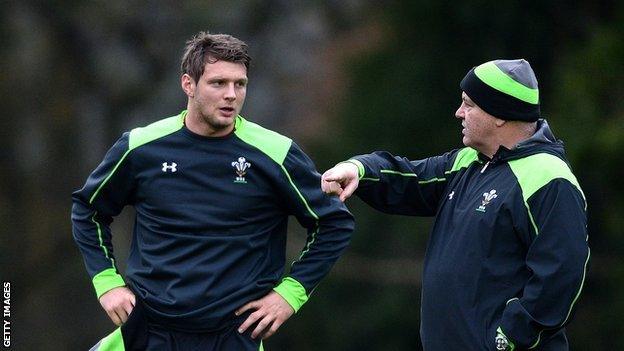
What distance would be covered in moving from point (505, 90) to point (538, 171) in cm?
38

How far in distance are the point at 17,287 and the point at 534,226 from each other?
40.0 ft

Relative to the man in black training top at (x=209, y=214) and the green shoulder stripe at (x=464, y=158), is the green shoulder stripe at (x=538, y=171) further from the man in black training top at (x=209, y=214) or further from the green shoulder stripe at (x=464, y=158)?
the man in black training top at (x=209, y=214)

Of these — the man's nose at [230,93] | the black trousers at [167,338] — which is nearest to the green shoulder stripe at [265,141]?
the man's nose at [230,93]

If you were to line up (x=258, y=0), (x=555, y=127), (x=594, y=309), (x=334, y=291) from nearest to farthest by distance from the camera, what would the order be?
(x=555, y=127) < (x=594, y=309) < (x=334, y=291) < (x=258, y=0)

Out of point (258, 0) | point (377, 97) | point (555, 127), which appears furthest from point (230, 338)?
point (258, 0)

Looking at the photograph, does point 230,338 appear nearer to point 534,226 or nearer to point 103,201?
point 103,201

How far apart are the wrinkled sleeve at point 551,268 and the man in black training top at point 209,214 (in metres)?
0.93

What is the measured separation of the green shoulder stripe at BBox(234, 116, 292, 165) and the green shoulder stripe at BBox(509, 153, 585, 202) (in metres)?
0.91

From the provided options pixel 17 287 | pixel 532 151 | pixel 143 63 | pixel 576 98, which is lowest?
A: pixel 17 287

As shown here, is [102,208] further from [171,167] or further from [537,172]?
[537,172]

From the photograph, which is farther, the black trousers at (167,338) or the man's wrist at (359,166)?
the man's wrist at (359,166)

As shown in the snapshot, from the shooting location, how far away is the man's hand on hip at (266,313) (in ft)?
19.7

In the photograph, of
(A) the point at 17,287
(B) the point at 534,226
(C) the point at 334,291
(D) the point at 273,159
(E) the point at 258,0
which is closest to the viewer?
(B) the point at 534,226

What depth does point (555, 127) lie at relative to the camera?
39.7ft
